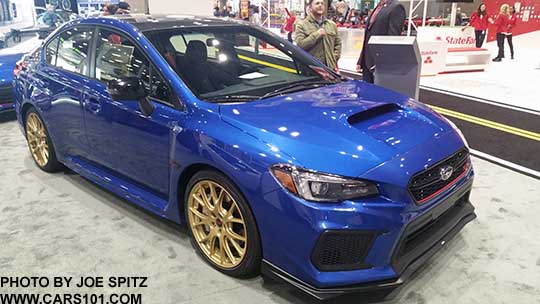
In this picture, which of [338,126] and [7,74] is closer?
[338,126]

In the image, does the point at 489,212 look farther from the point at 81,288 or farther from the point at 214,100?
the point at 81,288

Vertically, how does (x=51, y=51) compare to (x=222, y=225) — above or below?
above

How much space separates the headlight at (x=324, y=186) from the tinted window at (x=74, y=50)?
1.95m

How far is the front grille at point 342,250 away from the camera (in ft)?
6.22

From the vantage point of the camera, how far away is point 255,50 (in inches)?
123

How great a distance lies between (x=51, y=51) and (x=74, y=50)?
16.8 inches

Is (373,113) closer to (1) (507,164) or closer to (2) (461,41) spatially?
(1) (507,164)

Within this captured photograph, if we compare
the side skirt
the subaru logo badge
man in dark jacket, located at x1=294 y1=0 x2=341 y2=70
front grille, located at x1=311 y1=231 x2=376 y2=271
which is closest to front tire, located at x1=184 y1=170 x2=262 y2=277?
the side skirt

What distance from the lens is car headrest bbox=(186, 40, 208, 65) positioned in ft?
8.77

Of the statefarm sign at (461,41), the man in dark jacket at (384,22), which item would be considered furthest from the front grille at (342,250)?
the statefarm sign at (461,41)

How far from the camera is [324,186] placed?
191 cm

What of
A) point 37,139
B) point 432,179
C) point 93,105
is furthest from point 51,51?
point 432,179

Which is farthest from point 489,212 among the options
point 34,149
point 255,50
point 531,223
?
point 34,149

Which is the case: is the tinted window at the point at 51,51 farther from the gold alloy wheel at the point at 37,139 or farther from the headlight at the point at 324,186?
the headlight at the point at 324,186
